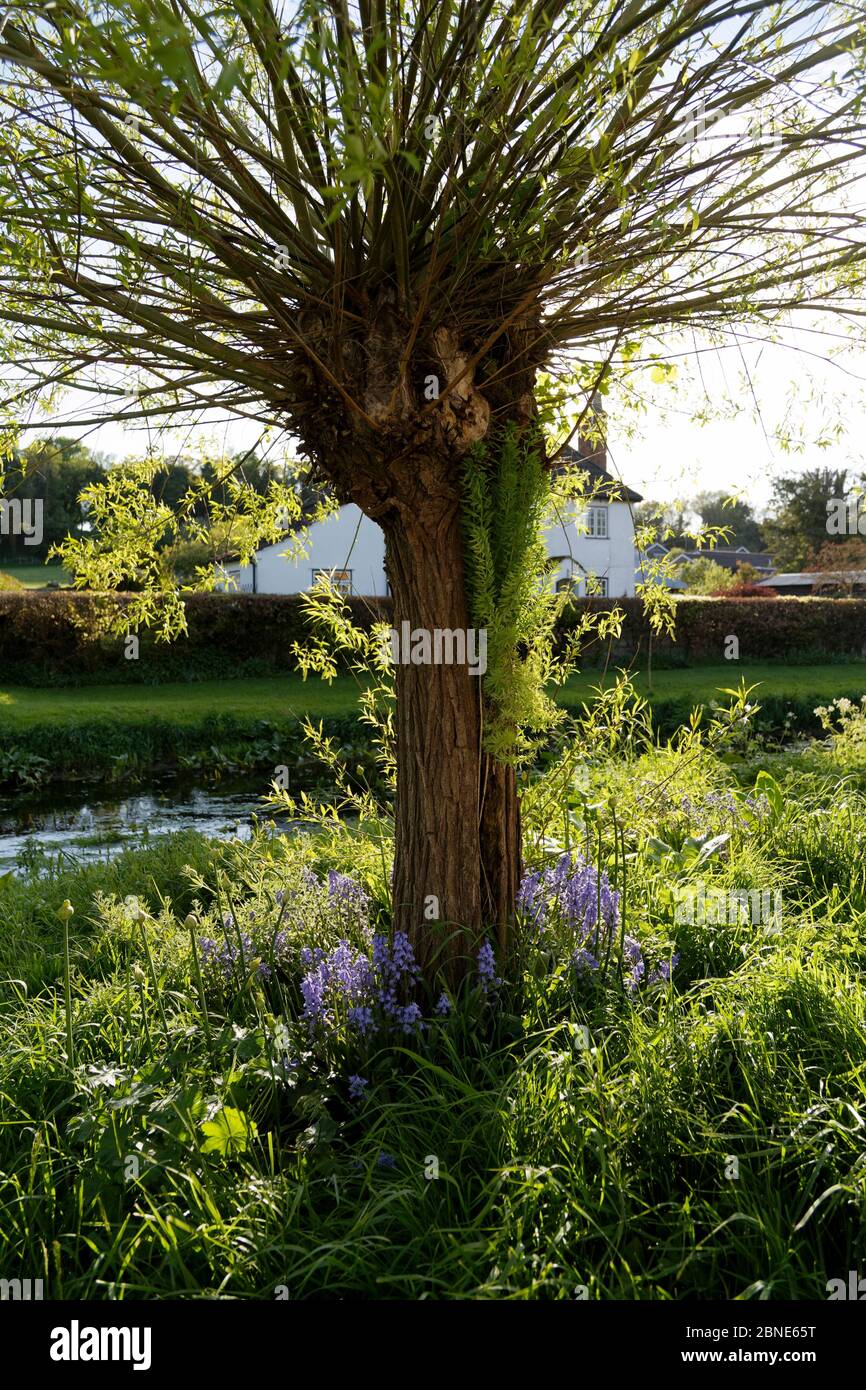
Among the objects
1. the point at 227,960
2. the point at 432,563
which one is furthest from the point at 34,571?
the point at 432,563

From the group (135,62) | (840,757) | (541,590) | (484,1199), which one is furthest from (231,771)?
(135,62)

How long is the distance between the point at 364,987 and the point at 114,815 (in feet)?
29.1

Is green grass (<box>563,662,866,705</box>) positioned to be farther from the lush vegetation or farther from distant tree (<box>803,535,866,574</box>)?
the lush vegetation

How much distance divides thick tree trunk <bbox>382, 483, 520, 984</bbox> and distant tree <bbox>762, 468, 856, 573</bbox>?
45.7 meters

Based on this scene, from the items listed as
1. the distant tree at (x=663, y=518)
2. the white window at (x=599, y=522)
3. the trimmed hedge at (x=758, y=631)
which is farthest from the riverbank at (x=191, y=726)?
the white window at (x=599, y=522)

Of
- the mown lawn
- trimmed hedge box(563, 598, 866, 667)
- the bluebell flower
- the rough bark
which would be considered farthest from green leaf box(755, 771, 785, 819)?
trimmed hedge box(563, 598, 866, 667)

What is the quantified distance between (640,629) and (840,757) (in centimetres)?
1844

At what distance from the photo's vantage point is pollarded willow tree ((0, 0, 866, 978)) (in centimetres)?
255

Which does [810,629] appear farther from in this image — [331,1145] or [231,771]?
[331,1145]

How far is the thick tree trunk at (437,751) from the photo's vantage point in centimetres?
337

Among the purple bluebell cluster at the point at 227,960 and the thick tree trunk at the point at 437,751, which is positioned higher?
the thick tree trunk at the point at 437,751

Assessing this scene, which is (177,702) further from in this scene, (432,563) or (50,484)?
(50,484)

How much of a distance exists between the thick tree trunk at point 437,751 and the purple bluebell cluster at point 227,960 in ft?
1.91

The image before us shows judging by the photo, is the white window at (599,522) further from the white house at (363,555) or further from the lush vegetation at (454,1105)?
the lush vegetation at (454,1105)
